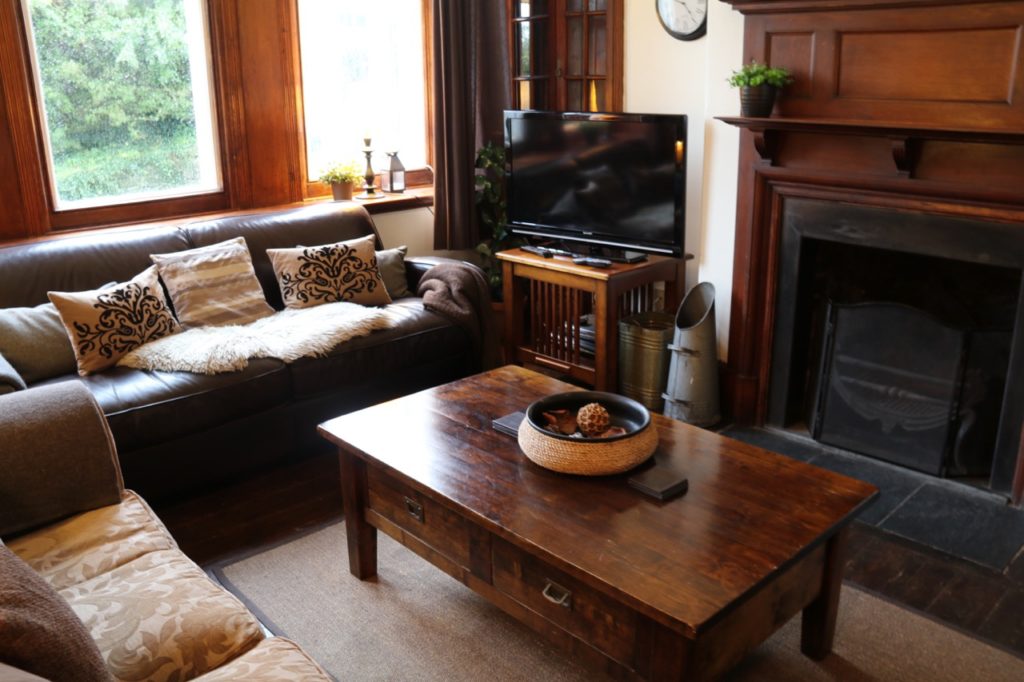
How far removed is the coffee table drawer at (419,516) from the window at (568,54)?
7.83 feet

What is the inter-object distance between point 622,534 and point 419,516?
2.05ft

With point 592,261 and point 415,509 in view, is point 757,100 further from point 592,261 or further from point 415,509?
point 415,509

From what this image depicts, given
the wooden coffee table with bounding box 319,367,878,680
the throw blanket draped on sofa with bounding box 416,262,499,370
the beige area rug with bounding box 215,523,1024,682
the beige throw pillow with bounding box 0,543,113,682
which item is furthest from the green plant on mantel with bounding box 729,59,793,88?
the beige throw pillow with bounding box 0,543,113,682

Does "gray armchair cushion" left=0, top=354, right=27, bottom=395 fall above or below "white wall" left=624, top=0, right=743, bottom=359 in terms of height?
below

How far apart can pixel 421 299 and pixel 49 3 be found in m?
1.89

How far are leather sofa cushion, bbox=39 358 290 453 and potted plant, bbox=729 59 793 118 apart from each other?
1936mm

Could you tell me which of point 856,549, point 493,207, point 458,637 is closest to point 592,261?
point 493,207

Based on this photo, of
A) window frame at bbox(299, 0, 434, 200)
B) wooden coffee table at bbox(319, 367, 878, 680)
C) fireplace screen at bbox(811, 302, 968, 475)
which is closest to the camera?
wooden coffee table at bbox(319, 367, 878, 680)

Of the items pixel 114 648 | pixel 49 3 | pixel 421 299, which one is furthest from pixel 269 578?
pixel 49 3

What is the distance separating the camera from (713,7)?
3582 mm

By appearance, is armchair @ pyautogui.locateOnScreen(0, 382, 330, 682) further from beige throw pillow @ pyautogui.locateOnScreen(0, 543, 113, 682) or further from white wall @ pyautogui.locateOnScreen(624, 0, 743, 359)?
white wall @ pyautogui.locateOnScreen(624, 0, 743, 359)

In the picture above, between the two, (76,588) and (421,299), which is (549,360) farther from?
(76,588)

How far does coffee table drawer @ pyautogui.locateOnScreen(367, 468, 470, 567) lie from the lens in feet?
7.47

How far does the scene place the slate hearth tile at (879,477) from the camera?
310 cm
